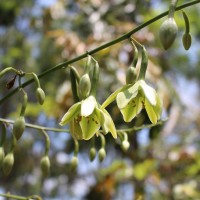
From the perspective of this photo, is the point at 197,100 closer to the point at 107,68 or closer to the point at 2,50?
the point at 2,50

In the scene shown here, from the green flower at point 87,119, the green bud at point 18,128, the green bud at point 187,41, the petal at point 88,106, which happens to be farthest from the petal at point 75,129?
the green bud at point 187,41

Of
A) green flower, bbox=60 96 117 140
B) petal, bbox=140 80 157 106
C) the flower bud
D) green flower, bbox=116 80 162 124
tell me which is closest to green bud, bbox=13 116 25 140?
green flower, bbox=60 96 117 140

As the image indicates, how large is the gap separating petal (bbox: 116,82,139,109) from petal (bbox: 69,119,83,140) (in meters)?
0.23

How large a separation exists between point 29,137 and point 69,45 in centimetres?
550

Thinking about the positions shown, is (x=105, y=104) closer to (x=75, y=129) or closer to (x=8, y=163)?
(x=75, y=129)

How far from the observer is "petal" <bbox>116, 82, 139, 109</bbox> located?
5.65ft

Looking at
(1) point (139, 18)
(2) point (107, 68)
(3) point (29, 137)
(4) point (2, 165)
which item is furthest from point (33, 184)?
(4) point (2, 165)

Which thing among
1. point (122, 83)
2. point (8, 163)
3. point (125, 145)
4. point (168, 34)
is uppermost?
point (122, 83)

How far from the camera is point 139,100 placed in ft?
6.23

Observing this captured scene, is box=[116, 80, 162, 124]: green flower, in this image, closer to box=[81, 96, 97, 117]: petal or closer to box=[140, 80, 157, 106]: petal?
box=[140, 80, 157, 106]: petal

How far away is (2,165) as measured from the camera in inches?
75.7

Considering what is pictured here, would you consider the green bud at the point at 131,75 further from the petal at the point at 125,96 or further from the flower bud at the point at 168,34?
the flower bud at the point at 168,34

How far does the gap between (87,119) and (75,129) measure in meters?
0.07

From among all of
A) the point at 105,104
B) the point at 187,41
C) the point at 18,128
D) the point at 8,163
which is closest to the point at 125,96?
the point at 105,104
